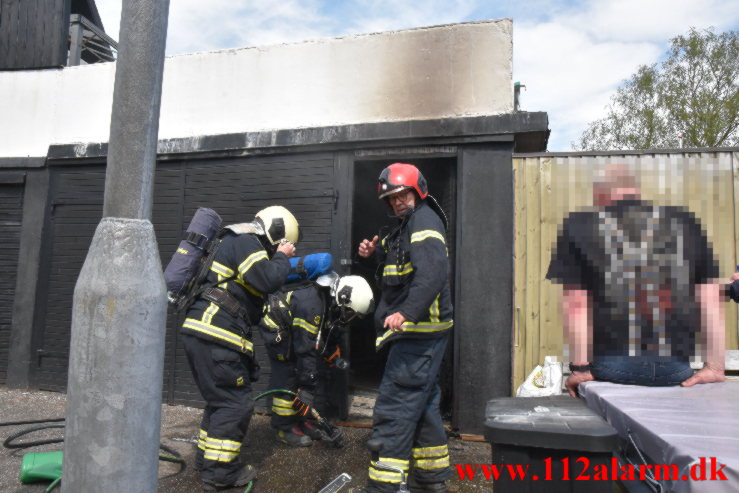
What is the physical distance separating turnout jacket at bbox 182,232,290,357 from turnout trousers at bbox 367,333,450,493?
A: 43.7 inches

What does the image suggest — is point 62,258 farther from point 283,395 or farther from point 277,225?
point 277,225

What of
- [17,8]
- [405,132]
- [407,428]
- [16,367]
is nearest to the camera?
[407,428]

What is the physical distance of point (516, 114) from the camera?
517cm

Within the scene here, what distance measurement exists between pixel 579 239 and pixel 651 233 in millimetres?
382

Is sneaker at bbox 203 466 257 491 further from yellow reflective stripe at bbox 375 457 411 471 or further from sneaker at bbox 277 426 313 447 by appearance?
yellow reflective stripe at bbox 375 457 411 471

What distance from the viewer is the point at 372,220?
8.90 meters

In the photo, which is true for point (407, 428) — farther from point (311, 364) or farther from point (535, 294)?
point (535, 294)

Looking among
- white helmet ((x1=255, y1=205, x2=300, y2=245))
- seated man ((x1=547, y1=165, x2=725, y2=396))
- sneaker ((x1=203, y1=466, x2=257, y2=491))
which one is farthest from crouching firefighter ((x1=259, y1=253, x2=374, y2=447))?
seated man ((x1=547, y1=165, x2=725, y2=396))

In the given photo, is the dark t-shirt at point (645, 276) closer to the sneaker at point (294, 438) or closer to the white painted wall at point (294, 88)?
the white painted wall at point (294, 88)

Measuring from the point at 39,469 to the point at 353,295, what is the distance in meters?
2.76

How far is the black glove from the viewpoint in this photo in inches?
182

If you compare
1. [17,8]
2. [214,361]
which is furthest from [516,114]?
[17,8]

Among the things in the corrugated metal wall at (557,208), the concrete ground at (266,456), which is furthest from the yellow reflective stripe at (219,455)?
the corrugated metal wall at (557,208)

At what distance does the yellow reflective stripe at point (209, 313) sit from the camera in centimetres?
370
